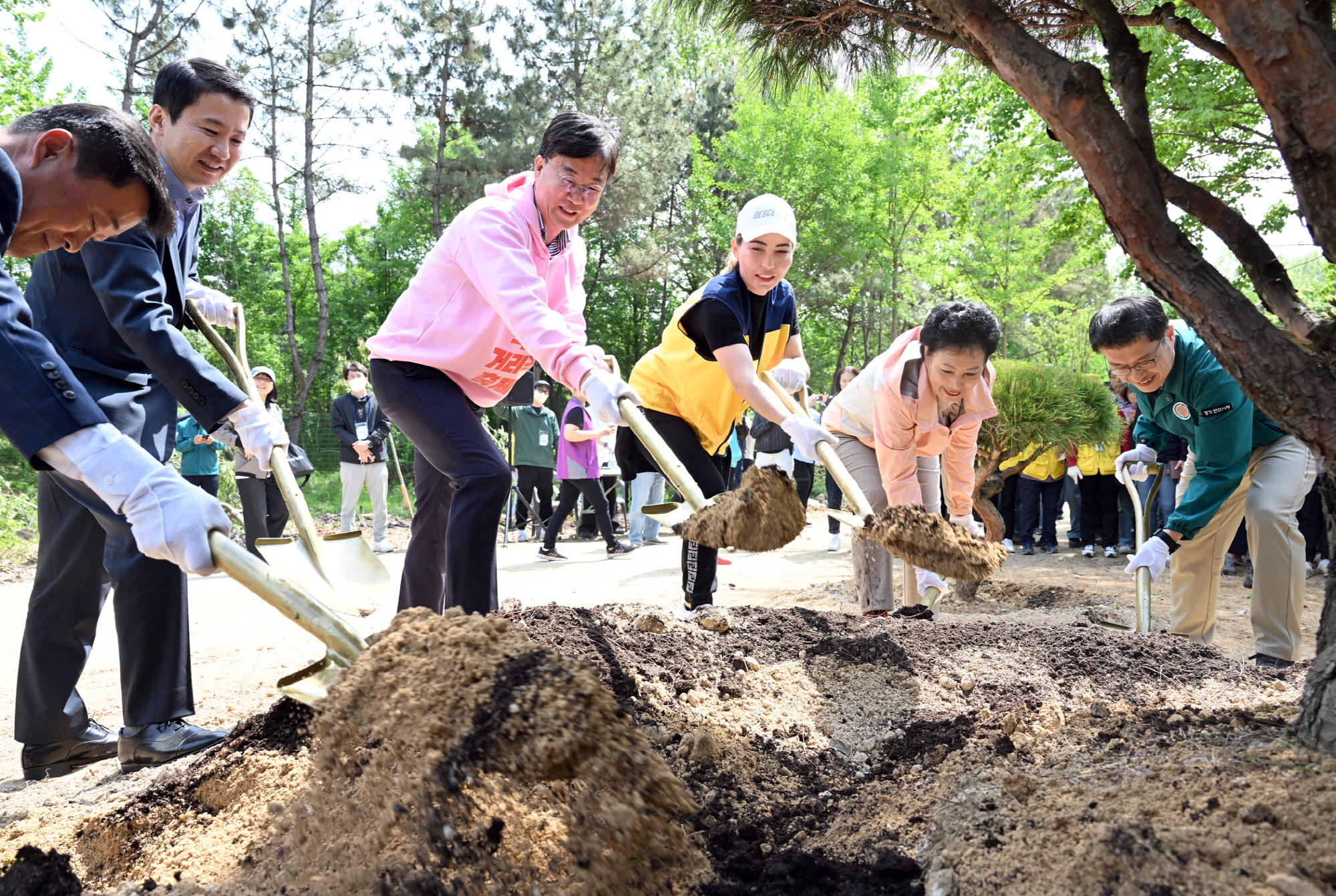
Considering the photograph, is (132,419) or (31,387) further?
(132,419)

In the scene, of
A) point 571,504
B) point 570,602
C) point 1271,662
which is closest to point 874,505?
point 1271,662

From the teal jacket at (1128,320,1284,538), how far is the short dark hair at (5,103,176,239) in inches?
135

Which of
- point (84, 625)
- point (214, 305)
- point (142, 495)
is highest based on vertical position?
point (214, 305)

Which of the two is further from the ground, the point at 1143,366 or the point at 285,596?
the point at 1143,366

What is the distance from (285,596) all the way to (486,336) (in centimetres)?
124

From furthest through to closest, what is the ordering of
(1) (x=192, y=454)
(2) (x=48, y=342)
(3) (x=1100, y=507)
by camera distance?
(3) (x=1100, y=507) → (1) (x=192, y=454) → (2) (x=48, y=342)

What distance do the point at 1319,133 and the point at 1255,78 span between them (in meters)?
→ 0.18

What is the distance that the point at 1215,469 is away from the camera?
3.33 metres

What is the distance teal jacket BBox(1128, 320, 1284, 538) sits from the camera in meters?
3.24

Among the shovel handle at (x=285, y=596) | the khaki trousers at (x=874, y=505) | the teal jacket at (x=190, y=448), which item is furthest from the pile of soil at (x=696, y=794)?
the teal jacket at (x=190, y=448)

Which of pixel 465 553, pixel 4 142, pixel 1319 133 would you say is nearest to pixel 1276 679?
pixel 1319 133

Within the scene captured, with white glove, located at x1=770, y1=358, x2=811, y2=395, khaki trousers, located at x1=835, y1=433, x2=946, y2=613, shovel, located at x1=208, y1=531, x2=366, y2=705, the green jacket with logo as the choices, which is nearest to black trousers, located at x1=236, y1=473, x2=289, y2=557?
the green jacket with logo

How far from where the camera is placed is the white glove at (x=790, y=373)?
407 cm

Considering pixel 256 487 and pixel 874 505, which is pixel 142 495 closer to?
pixel 874 505
